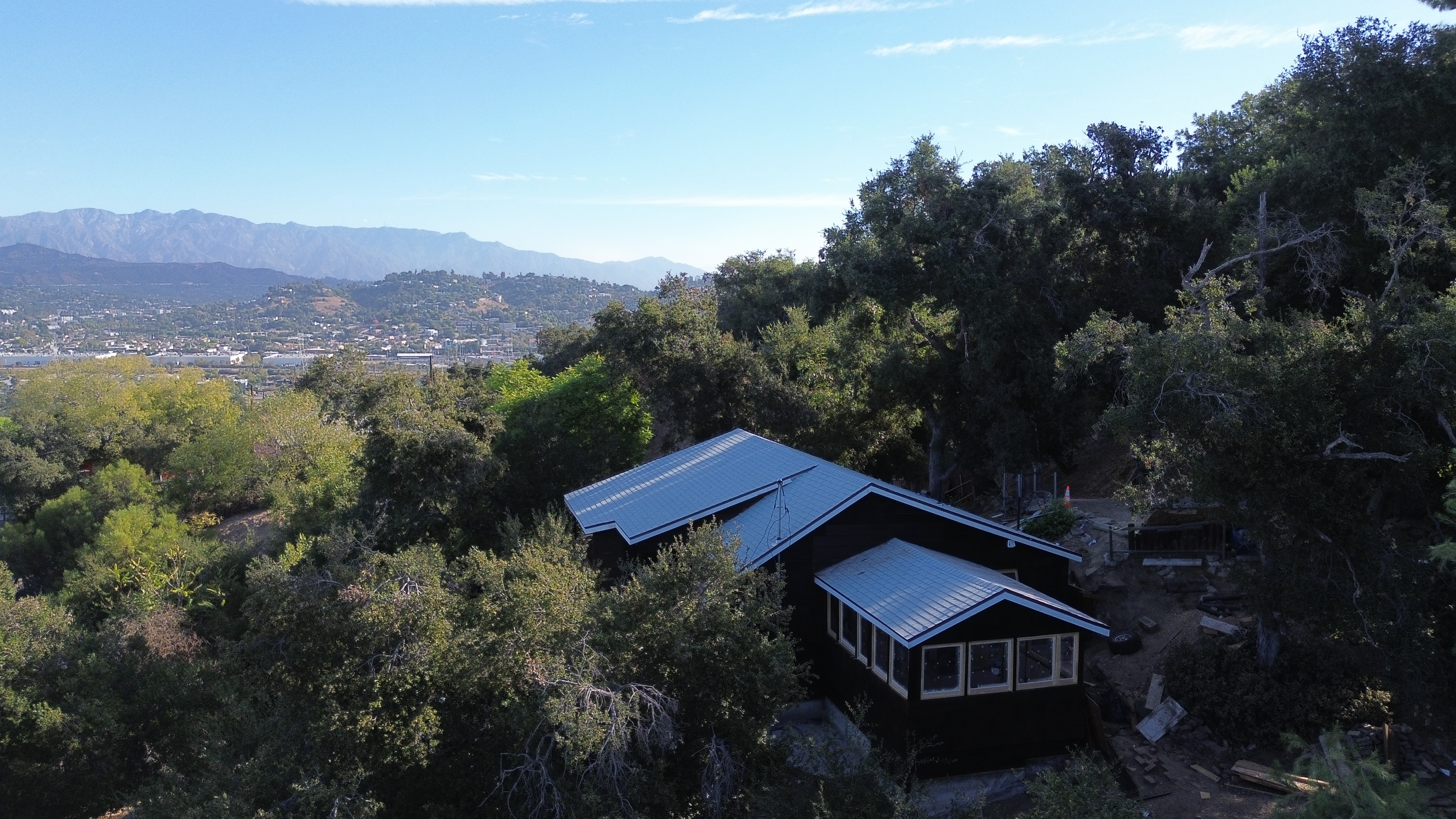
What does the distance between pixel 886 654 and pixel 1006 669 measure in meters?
1.84

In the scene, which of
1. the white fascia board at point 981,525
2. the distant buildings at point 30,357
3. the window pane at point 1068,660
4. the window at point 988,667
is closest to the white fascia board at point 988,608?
the window pane at point 1068,660

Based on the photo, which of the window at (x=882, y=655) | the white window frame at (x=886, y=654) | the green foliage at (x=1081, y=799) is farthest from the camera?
the window at (x=882, y=655)

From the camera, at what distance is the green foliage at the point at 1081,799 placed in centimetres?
861

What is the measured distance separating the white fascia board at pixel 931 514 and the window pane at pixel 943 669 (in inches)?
123

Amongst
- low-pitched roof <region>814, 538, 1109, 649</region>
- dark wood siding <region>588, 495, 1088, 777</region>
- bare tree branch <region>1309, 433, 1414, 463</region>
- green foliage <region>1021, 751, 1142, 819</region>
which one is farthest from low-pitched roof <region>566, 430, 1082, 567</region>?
green foliage <region>1021, 751, 1142, 819</region>

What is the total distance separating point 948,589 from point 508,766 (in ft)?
22.4

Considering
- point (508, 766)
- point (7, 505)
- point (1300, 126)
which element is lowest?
point (7, 505)

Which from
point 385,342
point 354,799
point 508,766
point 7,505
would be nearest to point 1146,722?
point 508,766

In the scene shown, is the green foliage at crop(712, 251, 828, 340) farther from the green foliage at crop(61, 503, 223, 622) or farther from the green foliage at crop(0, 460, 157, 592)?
the green foliage at crop(0, 460, 157, 592)

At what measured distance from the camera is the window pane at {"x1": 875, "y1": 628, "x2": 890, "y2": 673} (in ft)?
45.7

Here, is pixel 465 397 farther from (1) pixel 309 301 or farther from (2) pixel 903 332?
(1) pixel 309 301

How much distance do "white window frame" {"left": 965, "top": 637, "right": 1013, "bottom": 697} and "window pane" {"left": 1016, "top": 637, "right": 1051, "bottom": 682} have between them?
12cm

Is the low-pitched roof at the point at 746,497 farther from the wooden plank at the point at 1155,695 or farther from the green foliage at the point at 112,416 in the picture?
the green foliage at the point at 112,416

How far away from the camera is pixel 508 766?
10.7m
